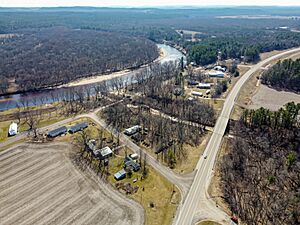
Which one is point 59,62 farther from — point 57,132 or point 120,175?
point 120,175

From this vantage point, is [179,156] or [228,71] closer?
[179,156]

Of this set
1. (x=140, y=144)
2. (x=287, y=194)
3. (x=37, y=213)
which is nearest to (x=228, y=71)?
(x=140, y=144)

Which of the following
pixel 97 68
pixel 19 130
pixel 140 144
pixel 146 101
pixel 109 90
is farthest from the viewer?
pixel 97 68

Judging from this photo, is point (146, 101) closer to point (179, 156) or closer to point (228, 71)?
point (179, 156)

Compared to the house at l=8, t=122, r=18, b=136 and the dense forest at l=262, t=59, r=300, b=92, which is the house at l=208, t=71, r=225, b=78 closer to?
the dense forest at l=262, t=59, r=300, b=92

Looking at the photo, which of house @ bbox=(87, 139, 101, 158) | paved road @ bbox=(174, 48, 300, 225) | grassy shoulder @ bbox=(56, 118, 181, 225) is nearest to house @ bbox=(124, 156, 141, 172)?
grassy shoulder @ bbox=(56, 118, 181, 225)

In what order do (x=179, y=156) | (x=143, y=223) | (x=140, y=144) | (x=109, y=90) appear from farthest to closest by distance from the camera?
(x=109, y=90) < (x=140, y=144) < (x=179, y=156) < (x=143, y=223)

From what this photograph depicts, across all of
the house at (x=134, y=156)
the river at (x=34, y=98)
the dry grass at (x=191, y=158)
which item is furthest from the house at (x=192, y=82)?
the house at (x=134, y=156)
